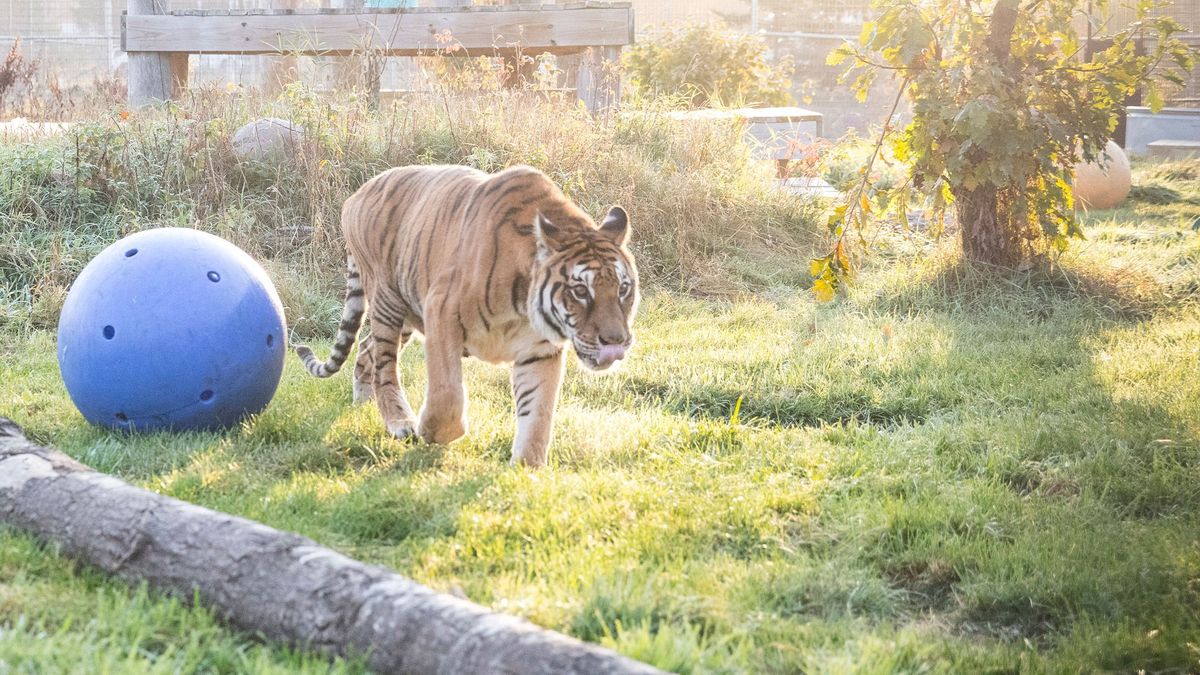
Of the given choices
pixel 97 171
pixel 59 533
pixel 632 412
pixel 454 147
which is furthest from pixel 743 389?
pixel 97 171

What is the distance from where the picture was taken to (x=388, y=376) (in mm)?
6039

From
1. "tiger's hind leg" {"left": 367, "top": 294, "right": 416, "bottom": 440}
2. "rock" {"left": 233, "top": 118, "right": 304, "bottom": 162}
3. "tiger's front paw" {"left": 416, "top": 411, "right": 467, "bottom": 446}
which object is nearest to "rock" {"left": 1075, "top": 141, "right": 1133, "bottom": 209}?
"rock" {"left": 233, "top": 118, "right": 304, "bottom": 162}

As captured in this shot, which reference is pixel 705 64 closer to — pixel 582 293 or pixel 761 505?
pixel 582 293

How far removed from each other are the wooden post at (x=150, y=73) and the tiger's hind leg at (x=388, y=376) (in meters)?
8.49

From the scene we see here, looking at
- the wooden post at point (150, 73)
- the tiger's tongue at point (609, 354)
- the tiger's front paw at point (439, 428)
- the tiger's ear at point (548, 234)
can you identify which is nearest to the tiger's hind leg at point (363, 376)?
the tiger's front paw at point (439, 428)

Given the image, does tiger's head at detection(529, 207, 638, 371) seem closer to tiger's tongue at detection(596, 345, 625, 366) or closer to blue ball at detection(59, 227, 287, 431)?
tiger's tongue at detection(596, 345, 625, 366)

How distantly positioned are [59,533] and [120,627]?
72cm

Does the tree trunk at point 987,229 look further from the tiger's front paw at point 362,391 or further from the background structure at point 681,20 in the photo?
the background structure at point 681,20

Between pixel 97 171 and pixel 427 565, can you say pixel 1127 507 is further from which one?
pixel 97 171

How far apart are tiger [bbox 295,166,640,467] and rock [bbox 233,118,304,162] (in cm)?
445

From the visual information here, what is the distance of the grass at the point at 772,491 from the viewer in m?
3.57

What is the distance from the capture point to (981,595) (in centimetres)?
404

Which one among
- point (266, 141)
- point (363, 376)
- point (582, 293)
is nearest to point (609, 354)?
point (582, 293)

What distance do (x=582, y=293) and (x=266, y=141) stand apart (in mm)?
5964
